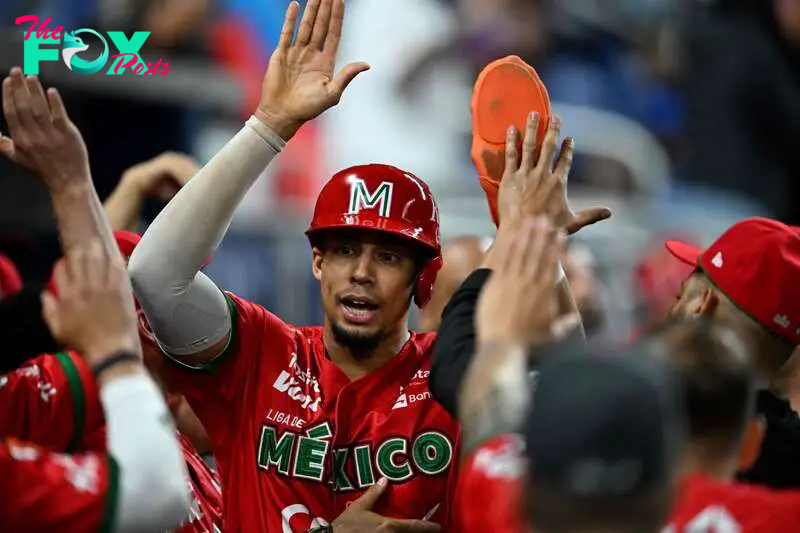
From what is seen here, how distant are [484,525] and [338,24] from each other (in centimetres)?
172

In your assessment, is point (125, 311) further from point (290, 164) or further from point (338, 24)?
point (290, 164)

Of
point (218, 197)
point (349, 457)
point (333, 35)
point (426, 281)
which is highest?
point (333, 35)

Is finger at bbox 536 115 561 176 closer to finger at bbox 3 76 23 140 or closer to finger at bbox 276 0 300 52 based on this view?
finger at bbox 276 0 300 52

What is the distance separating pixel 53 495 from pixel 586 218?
1.59m

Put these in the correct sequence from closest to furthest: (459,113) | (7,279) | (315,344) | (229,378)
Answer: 1. (229,378)
2. (315,344)
3. (7,279)
4. (459,113)

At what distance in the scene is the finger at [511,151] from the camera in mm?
3490

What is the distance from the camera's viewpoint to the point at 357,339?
3.99 meters

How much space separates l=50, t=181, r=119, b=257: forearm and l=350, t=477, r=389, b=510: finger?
108 cm

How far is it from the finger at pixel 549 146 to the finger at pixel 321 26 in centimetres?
68

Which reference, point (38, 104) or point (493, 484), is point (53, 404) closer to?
point (38, 104)

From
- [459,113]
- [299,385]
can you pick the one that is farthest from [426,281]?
[459,113]

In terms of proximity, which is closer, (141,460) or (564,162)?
(141,460)

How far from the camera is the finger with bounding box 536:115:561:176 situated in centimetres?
344

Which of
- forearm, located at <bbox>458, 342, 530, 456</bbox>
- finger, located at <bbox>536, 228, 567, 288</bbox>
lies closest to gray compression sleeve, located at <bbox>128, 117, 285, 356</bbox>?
finger, located at <bbox>536, 228, 567, 288</bbox>
